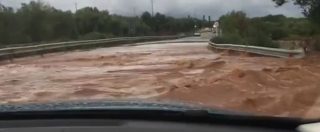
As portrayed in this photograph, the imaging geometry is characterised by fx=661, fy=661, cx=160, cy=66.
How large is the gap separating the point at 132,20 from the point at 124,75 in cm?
10788

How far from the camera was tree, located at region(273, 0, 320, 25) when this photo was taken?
1178 inches

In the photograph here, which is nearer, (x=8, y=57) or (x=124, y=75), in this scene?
(x=124, y=75)

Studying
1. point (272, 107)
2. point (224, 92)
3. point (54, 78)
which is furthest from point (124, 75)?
point (272, 107)

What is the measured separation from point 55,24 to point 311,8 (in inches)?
2585

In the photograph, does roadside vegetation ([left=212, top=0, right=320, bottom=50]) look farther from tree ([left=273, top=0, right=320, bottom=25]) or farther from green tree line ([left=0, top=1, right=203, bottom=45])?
green tree line ([left=0, top=1, right=203, bottom=45])

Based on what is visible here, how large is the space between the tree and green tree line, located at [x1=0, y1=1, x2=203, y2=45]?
160ft

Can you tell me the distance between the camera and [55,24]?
303 ft

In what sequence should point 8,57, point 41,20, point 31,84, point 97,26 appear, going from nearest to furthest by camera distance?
point 31,84
point 8,57
point 41,20
point 97,26

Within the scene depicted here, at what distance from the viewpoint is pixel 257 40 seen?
42.4m

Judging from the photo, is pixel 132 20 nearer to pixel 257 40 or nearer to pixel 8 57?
pixel 257 40

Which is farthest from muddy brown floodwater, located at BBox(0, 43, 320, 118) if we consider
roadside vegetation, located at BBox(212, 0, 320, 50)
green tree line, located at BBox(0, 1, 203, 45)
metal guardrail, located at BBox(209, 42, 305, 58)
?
green tree line, located at BBox(0, 1, 203, 45)

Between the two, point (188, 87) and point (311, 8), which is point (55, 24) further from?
point (188, 87)

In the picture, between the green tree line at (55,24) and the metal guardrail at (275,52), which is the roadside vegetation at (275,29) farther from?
the green tree line at (55,24)

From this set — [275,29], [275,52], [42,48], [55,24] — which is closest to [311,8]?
[275,52]
